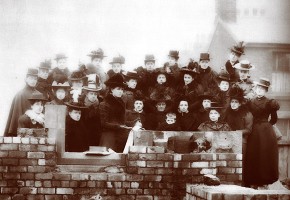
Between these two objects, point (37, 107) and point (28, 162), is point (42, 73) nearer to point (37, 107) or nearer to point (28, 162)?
point (37, 107)

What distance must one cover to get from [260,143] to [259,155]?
0.17 m

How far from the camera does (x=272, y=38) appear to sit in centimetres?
1096

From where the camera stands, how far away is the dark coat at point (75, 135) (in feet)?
22.1

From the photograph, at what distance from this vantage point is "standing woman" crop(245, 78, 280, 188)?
7355mm

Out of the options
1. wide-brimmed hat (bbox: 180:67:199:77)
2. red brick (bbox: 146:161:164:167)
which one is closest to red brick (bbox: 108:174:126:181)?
red brick (bbox: 146:161:164:167)

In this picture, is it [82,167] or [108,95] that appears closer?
[82,167]

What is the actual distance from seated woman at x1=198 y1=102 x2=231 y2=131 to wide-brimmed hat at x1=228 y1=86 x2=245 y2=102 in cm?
45

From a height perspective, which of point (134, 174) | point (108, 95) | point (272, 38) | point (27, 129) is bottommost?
point (134, 174)

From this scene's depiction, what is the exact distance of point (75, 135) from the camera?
22.1 ft

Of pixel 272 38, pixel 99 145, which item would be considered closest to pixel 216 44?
pixel 272 38

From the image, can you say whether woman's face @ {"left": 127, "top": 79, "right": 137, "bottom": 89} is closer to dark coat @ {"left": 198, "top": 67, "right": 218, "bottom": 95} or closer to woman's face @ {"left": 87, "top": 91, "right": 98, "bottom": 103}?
woman's face @ {"left": 87, "top": 91, "right": 98, "bottom": 103}

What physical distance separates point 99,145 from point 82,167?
2.05ft

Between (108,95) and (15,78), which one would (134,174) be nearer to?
(108,95)

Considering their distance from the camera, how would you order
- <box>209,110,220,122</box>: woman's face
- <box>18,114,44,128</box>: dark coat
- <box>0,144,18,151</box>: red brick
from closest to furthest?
<box>0,144,18,151</box>: red brick
<box>18,114,44,128</box>: dark coat
<box>209,110,220,122</box>: woman's face
